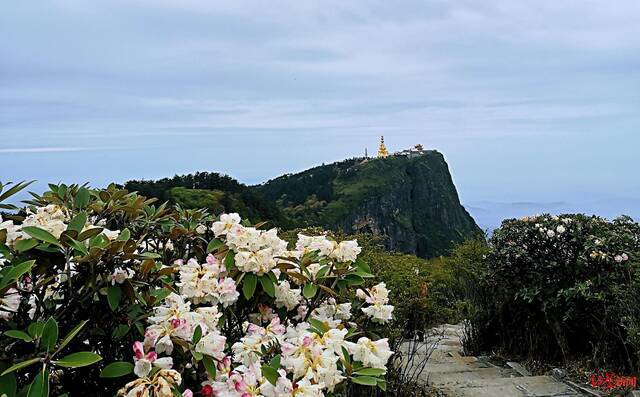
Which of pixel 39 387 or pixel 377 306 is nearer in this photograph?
pixel 39 387

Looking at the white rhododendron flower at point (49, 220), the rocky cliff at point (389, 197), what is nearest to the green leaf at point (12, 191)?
the white rhododendron flower at point (49, 220)

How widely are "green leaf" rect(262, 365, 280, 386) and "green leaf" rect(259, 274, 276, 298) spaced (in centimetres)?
48

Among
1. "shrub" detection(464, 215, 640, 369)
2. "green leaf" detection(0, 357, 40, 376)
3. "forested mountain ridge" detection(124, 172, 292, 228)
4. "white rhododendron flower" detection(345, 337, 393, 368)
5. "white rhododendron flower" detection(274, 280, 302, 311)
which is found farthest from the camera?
"forested mountain ridge" detection(124, 172, 292, 228)

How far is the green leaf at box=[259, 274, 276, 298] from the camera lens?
2.06 metres

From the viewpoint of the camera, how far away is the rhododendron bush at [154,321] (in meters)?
1.51

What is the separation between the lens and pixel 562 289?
5.23 meters

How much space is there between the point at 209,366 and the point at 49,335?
0.45m

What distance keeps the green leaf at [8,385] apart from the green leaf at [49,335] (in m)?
0.10

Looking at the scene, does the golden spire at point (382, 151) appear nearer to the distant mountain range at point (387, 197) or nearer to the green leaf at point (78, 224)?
the distant mountain range at point (387, 197)

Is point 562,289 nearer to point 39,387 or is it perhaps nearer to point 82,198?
point 82,198

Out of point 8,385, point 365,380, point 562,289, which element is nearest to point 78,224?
point 8,385

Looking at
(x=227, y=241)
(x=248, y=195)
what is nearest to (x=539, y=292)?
(x=227, y=241)

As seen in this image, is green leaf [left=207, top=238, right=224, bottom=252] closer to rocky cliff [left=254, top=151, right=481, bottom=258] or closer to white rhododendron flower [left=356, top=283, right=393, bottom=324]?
white rhododendron flower [left=356, top=283, right=393, bottom=324]

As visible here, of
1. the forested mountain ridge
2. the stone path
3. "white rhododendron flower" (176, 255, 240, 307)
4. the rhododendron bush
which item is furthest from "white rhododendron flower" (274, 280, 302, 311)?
the forested mountain ridge
